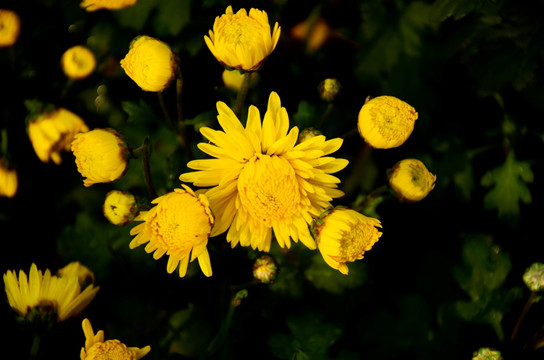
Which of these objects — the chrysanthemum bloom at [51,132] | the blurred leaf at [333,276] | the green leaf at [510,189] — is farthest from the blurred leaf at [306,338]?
the chrysanthemum bloom at [51,132]

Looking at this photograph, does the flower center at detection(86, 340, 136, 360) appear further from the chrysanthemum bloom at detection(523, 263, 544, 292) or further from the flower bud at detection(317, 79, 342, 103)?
the chrysanthemum bloom at detection(523, 263, 544, 292)

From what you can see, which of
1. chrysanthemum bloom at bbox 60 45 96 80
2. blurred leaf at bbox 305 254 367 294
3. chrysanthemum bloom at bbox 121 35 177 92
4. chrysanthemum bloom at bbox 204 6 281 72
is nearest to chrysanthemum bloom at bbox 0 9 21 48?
chrysanthemum bloom at bbox 60 45 96 80

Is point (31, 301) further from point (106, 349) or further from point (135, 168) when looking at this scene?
point (135, 168)

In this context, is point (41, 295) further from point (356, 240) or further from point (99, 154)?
point (356, 240)

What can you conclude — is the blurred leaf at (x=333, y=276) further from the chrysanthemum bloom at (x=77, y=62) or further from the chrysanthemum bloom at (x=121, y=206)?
the chrysanthemum bloom at (x=77, y=62)

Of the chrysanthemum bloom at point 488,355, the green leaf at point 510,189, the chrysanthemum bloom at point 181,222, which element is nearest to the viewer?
the chrysanthemum bloom at point 181,222
